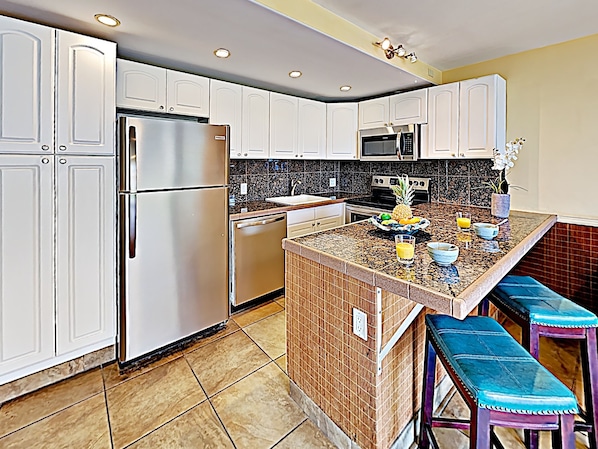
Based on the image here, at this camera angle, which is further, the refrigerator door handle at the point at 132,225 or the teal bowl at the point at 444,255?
the refrigerator door handle at the point at 132,225

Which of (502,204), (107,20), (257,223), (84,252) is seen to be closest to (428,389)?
(502,204)

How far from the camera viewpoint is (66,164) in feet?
6.45

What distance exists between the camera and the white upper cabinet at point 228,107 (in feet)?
9.75

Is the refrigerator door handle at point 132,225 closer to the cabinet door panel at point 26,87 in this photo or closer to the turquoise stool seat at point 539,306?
the cabinet door panel at point 26,87

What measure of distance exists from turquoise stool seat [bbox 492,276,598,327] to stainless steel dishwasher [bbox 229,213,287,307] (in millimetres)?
1990

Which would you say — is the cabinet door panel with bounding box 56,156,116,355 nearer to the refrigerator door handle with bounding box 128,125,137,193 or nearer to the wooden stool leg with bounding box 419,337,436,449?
the refrigerator door handle with bounding box 128,125,137,193

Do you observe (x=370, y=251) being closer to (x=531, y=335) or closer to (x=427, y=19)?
(x=531, y=335)

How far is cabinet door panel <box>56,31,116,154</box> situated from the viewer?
1.93 metres

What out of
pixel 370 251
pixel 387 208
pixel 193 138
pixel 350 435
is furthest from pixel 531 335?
pixel 193 138

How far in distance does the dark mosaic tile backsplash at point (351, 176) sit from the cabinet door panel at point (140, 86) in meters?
1.08

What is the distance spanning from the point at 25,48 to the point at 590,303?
4290 millimetres

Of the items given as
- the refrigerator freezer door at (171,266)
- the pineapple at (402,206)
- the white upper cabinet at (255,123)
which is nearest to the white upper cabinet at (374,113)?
the white upper cabinet at (255,123)

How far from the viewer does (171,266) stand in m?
2.37

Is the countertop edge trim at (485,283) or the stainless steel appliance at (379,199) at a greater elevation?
the stainless steel appliance at (379,199)
